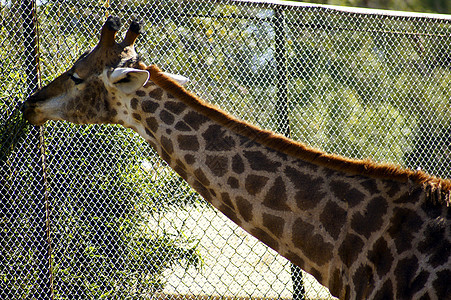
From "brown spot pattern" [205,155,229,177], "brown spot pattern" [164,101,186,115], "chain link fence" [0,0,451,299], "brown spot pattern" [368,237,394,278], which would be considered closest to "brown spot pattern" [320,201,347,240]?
"brown spot pattern" [368,237,394,278]

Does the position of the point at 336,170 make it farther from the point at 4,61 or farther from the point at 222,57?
the point at 4,61

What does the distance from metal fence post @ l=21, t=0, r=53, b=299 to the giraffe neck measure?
3.63 ft

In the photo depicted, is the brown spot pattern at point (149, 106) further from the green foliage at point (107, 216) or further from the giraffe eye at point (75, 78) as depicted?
the green foliage at point (107, 216)

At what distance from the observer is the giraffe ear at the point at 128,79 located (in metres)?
3.14

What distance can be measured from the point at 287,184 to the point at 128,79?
135 centimetres

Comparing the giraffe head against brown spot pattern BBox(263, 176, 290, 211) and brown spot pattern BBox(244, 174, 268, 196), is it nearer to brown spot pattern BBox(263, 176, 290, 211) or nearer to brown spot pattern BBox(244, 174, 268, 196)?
brown spot pattern BBox(244, 174, 268, 196)

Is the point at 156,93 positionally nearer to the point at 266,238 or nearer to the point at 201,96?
the point at 201,96

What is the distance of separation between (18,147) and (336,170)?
8.41 feet

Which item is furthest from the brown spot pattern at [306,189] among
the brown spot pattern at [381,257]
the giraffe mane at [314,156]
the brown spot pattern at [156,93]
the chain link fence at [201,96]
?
the chain link fence at [201,96]

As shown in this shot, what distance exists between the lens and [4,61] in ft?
12.4

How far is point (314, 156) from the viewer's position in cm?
268

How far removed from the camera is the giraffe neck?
2369 mm

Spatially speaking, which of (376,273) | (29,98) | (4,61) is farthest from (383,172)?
(4,61)

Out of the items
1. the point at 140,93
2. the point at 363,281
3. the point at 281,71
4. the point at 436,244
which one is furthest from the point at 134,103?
the point at 436,244
